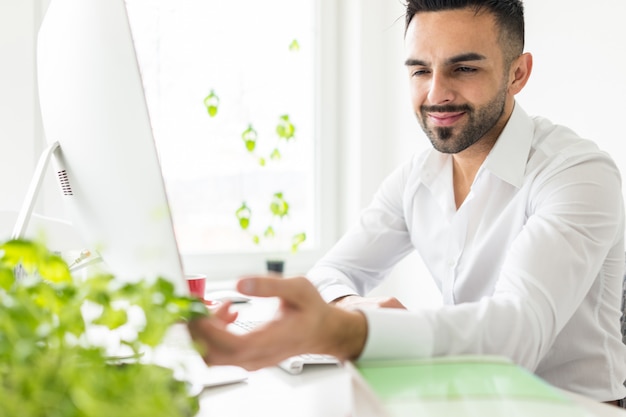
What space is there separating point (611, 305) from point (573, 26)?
103 centimetres

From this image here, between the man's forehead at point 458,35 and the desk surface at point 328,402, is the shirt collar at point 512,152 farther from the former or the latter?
the desk surface at point 328,402

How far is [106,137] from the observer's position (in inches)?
28.9

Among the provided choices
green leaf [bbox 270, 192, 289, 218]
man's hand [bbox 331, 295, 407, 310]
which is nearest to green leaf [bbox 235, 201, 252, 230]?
green leaf [bbox 270, 192, 289, 218]

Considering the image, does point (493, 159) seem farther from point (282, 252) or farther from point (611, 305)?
point (282, 252)

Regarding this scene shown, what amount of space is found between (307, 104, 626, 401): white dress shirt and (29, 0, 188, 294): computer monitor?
29 cm

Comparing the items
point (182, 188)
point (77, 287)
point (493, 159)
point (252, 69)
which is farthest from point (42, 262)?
point (252, 69)

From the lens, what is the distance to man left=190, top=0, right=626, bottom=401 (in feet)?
2.44

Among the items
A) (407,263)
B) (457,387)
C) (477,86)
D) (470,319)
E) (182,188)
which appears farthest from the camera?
(407,263)

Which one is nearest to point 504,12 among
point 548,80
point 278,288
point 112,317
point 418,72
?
point 418,72

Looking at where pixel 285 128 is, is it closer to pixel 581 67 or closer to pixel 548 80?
pixel 548 80

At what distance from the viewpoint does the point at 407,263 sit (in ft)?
8.52

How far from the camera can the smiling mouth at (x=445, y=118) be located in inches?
53.3

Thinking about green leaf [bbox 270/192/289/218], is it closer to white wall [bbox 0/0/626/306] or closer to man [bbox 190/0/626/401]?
white wall [bbox 0/0/626/306]

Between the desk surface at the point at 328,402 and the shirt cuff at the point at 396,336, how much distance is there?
0.14 ft
